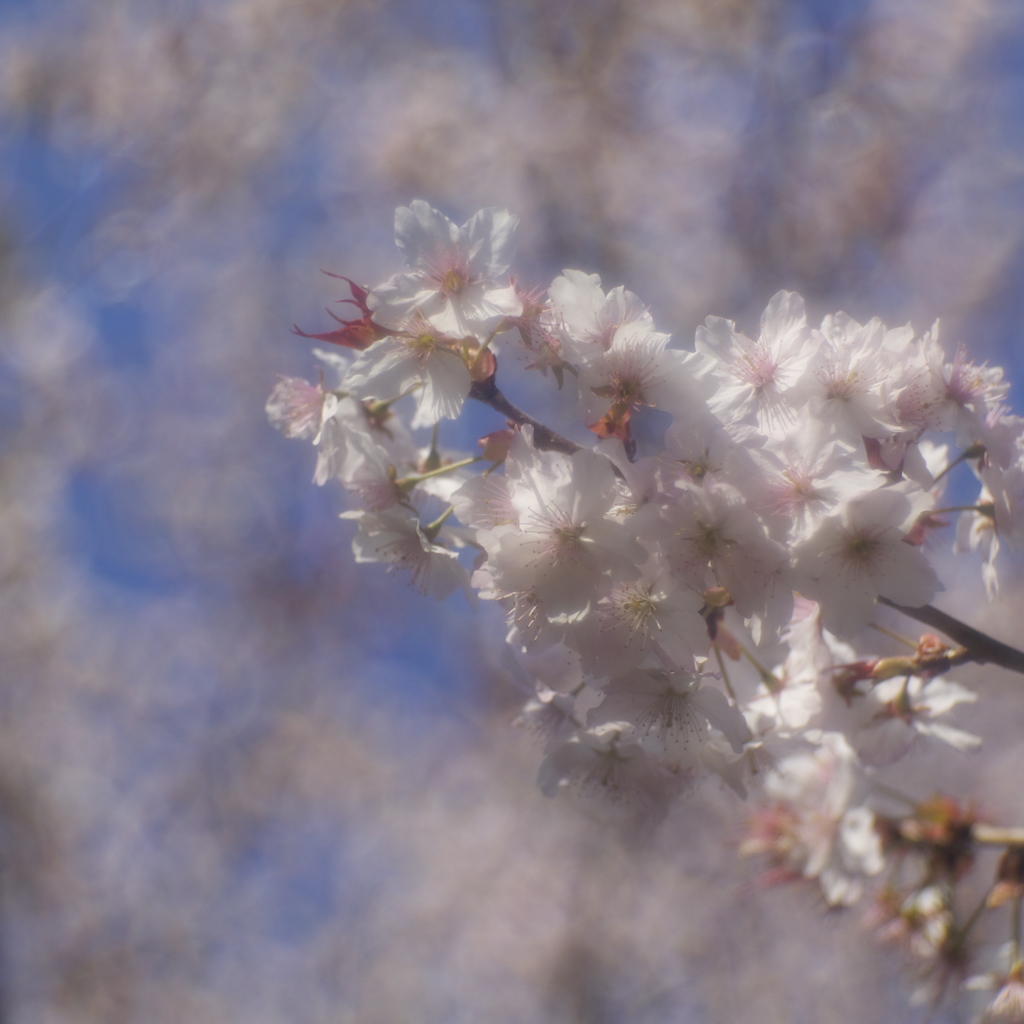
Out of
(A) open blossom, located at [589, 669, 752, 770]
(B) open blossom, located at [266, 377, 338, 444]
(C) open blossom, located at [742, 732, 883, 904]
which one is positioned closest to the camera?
(A) open blossom, located at [589, 669, 752, 770]

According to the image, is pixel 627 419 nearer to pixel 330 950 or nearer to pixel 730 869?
pixel 730 869

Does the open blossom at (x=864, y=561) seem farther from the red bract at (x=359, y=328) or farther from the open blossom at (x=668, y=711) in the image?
the red bract at (x=359, y=328)

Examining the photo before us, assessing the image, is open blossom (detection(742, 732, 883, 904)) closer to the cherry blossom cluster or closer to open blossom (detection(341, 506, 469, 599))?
the cherry blossom cluster

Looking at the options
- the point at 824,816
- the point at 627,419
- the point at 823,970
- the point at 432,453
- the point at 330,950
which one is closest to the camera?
the point at 627,419

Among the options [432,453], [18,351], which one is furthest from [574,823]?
[18,351]

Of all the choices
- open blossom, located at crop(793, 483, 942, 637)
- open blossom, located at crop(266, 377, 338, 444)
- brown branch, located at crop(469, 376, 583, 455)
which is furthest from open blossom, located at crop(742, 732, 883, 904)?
open blossom, located at crop(266, 377, 338, 444)

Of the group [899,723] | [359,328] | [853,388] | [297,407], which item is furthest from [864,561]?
[297,407]

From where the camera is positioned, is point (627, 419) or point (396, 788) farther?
point (396, 788)

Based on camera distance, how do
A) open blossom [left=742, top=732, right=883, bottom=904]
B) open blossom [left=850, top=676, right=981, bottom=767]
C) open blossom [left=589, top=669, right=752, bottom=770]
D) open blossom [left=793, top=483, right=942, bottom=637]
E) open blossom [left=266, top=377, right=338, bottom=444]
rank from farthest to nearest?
open blossom [left=742, top=732, right=883, bottom=904] → open blossom [left=850, top=676, right=981, bottom=767] → open blossom [left=266, top=377, right=338, bottom=444] → open blossom [left=589, top=669, right=752, bottom=770] → open blossom [left=793, top=483, right=942, bottom=637]
